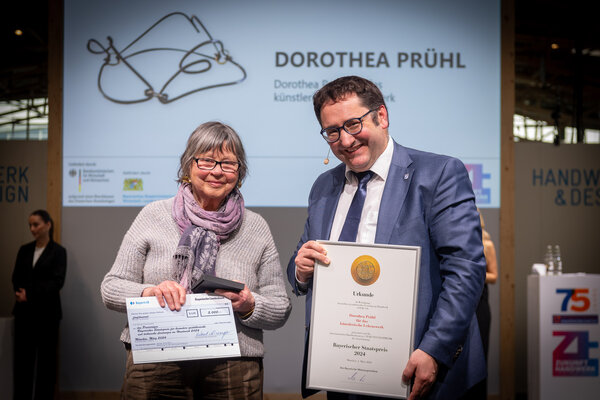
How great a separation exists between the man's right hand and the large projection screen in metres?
Answer: 2.74

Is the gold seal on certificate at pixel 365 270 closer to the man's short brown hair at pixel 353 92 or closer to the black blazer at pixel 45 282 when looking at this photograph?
the man's short brown hair at pixel 353 92

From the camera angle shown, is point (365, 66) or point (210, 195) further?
point (365, 66)

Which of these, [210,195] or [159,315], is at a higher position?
[210,195]

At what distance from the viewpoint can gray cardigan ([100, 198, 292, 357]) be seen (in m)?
1.89

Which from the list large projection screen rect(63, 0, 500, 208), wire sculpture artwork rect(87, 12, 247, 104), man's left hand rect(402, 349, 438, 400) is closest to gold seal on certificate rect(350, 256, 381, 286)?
man's left hand rect(402, 349, 438, 400)

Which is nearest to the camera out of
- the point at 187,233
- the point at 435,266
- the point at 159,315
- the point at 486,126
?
the point at 435,266

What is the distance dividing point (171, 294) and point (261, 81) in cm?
300

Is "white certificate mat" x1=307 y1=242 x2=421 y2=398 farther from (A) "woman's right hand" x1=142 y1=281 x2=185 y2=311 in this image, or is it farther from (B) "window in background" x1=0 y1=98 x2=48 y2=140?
(B) "window in background" x1=0 y1=98 x2=48 y2=140

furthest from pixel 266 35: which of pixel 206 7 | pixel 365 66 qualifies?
pixel 365 66

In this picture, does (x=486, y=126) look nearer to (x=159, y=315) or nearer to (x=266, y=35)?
(x=266, y=35)

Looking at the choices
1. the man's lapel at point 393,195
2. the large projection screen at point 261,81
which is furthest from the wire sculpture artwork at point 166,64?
the man's lapel at point 393,195

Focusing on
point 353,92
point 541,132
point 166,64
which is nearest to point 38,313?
point 166,64

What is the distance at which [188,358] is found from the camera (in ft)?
5.86

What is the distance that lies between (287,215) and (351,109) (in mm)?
2804
